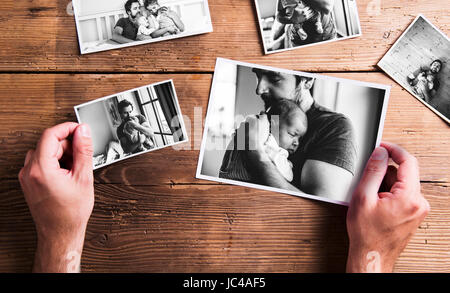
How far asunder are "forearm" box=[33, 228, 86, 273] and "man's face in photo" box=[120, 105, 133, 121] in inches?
11.6

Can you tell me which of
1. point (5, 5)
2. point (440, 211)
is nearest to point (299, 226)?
point (440, 211)

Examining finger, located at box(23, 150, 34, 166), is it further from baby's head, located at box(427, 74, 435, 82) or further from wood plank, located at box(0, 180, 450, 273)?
baby's head, located at box(427, 74, 435, 82)

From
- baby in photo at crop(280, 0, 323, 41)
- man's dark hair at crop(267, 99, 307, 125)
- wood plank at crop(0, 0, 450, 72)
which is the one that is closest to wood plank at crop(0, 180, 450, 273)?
man's dark hair at crop(267, 99, 307, 125)

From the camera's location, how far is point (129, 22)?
35.0 inches

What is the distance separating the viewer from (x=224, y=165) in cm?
88

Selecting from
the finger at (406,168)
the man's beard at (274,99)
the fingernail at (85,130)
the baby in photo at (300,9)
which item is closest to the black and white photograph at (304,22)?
the baby in photo at (300,9)

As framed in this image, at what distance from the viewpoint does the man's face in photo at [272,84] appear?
89 cm

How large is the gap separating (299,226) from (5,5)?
37.3 inches

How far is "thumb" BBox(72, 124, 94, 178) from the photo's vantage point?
83cm

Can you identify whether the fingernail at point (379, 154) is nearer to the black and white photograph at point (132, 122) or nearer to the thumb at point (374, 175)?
the thumb at point (374, 175)

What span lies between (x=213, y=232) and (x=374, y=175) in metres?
0.42
